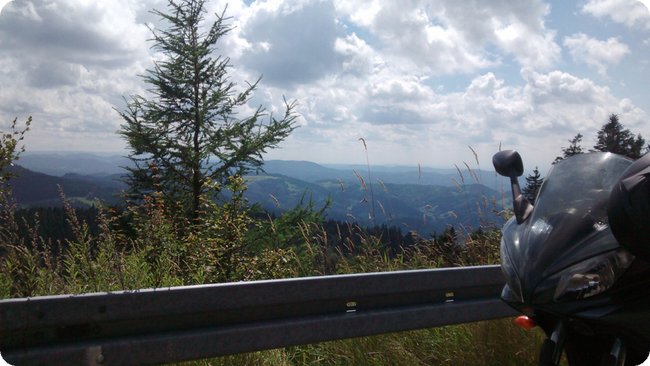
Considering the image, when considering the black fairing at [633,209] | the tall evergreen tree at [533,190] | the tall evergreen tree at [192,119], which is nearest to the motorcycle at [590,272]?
the black fairing at [633,209]

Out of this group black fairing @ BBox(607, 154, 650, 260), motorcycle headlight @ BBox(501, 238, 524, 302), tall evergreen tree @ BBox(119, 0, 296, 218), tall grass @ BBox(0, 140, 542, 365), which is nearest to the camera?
black fairing @ BBox(607, 154, 650, 260)

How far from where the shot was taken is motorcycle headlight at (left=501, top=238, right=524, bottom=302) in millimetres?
2035

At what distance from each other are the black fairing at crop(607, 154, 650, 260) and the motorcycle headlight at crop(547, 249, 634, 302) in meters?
0.10

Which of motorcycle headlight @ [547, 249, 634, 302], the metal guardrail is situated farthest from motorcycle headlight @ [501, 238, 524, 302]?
the metal guardrail

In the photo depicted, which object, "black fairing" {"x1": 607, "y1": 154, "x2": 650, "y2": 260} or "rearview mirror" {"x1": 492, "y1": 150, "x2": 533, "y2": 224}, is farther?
"rearview mirror" {"x1": 492, "y1": 150, "x2": 533, "y2": 224}

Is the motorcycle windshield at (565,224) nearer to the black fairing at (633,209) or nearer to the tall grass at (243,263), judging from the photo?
the black fairing at (633,209)

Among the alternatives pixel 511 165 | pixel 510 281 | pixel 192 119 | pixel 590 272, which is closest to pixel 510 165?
pixel 511 165

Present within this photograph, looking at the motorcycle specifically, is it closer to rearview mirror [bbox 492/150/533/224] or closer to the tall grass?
rearview mirror [bbox 492/150/533/224]

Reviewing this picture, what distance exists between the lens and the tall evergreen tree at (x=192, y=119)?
46.7ft

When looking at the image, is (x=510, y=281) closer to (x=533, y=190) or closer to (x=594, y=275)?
(x=594, y=275)

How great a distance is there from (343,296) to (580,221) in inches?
62.0

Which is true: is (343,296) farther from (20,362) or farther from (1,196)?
(1,196)

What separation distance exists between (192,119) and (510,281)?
13676 millimetres

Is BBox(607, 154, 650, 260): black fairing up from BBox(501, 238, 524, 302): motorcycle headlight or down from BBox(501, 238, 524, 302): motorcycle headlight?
up
